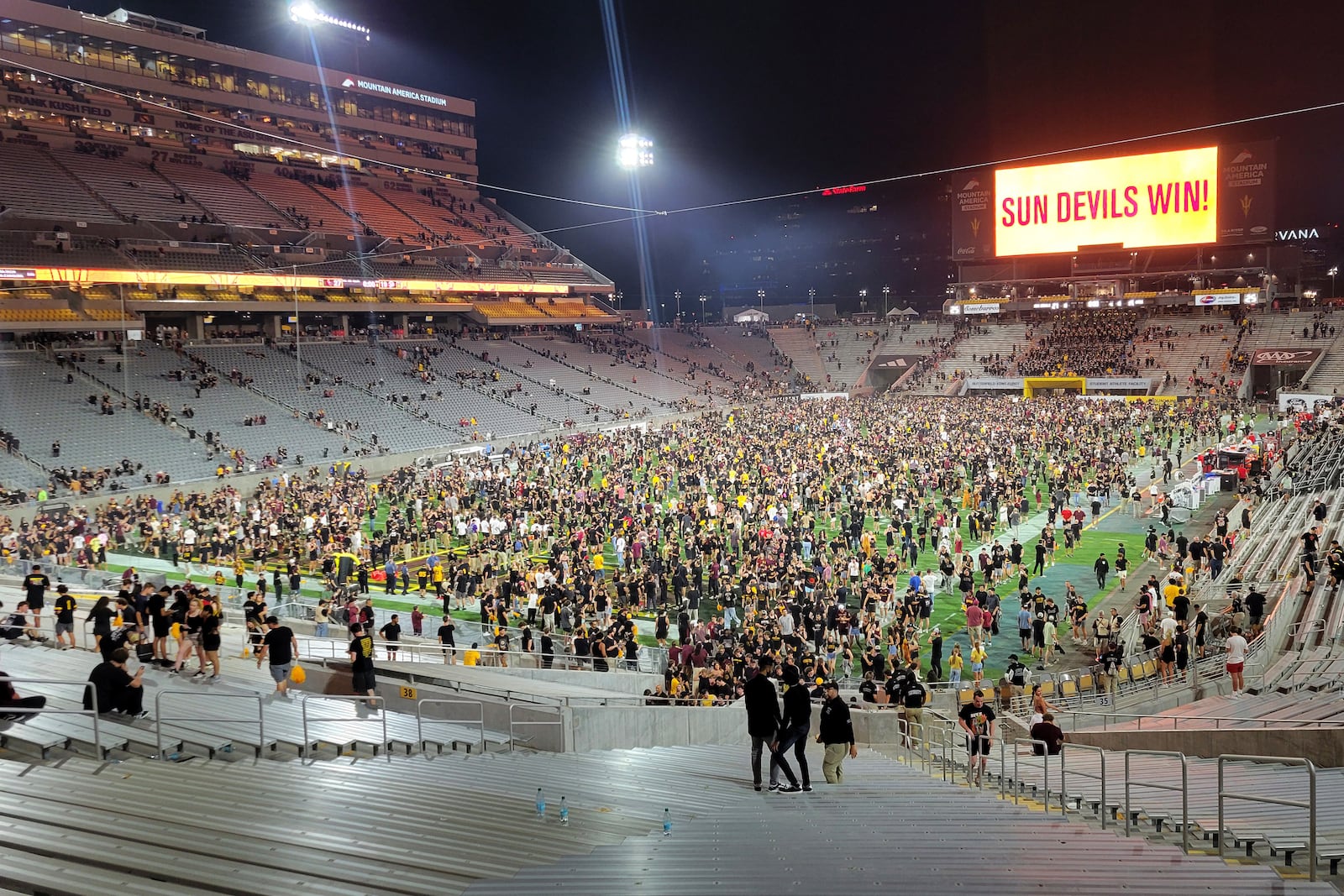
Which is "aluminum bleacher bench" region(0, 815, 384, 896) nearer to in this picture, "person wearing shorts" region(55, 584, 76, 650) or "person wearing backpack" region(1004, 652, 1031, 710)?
"person wearing shorts" region(55, 584, 76, 650)

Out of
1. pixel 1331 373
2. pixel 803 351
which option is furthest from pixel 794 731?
pixel 803 351

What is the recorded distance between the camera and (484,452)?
123 feet

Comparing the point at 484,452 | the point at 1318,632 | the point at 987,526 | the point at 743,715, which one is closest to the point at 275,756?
the point at 743,715

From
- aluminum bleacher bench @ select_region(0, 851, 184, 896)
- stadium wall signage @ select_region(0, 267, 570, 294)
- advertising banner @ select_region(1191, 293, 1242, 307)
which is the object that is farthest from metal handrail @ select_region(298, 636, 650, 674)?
advertising banner @ select_region(1191, 293, 1242, 307)

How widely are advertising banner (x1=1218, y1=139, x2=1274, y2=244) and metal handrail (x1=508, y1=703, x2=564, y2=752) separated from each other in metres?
59.2

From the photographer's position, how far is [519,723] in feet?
32.1

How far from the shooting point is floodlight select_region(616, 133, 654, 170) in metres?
61.8

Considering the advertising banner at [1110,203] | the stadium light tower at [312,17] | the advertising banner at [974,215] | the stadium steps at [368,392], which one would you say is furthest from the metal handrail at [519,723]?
the stadium light tower at [312,17]

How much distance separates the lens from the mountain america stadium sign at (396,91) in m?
65.6

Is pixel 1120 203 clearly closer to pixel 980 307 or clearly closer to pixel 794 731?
pixel 980 307

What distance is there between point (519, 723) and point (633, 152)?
5652 cm

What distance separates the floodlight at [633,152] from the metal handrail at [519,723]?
55358 mm

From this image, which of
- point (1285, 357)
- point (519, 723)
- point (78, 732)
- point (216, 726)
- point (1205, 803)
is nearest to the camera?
point (1205, 803)

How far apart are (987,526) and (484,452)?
20.7 m
